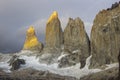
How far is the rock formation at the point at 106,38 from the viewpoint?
177000mm

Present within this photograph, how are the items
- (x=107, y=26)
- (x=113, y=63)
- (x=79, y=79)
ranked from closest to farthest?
1. (x=79, y=79)
2. (x=113, y=63)
3. (x=107, y=26)

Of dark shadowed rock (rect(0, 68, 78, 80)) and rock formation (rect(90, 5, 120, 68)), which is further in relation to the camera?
rock formation (rect(90, 5, 120, 68))

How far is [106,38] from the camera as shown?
7239 inches

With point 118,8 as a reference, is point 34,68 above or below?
below

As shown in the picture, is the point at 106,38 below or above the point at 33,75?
above

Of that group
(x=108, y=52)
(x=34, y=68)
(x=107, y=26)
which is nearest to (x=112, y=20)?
(x=107, y=26)

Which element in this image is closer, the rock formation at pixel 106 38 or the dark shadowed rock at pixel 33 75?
the dark shadowed rock at pixel 33 75

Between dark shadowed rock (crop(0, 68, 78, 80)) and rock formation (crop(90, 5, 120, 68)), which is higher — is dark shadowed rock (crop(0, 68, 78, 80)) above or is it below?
below

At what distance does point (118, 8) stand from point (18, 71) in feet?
200

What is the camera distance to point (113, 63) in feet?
561

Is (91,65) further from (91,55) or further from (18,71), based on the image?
(18,71)

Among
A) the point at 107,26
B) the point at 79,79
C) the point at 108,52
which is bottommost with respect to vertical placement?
the point at 79,79

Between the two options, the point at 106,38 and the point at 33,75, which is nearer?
the point at 33,75

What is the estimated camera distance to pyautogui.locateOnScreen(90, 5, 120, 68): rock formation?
581 ft
